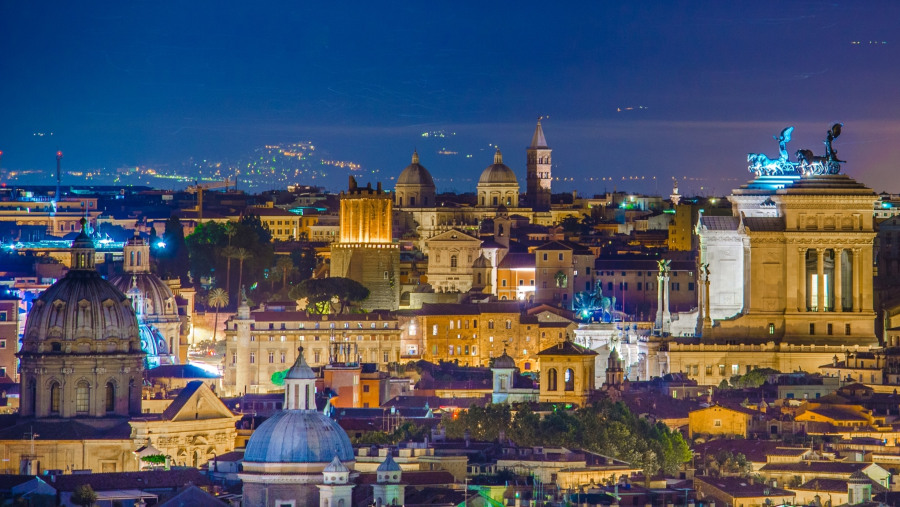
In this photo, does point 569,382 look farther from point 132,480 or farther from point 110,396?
point 132,480

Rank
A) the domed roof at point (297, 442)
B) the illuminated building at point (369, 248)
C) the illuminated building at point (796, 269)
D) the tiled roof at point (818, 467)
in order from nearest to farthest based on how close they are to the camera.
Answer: the domed roof at point (297, 442)
the tiled roof at point (818, 467)
the illuminated building at point (796, 269)
the illuminated building at point (369, 248)

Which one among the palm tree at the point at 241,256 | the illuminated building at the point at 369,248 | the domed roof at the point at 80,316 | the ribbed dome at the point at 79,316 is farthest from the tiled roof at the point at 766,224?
the palm tree at the point at 241,256

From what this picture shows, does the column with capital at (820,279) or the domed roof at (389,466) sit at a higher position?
the column with capital at (820,279)

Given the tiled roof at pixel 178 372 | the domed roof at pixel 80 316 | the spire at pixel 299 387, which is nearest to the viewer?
the spire at pixel 299 387

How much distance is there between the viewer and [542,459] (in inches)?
3393

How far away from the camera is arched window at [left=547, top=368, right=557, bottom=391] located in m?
107

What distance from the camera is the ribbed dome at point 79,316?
10212 cm

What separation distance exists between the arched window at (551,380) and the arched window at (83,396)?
53.6 feet

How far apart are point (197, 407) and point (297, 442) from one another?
23.1 metres

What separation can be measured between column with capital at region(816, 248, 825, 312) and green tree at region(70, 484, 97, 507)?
50.3 m

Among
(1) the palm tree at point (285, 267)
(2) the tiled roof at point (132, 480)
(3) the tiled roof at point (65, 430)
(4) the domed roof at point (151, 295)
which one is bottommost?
(2) the tiled roof at point (132, 480)

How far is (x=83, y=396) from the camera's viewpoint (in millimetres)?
101500

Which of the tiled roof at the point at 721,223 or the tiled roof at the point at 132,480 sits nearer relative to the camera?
the tiled roof at the point at 132,480

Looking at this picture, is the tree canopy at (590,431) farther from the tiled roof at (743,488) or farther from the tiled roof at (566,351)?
the tiled roof at (566,351)
